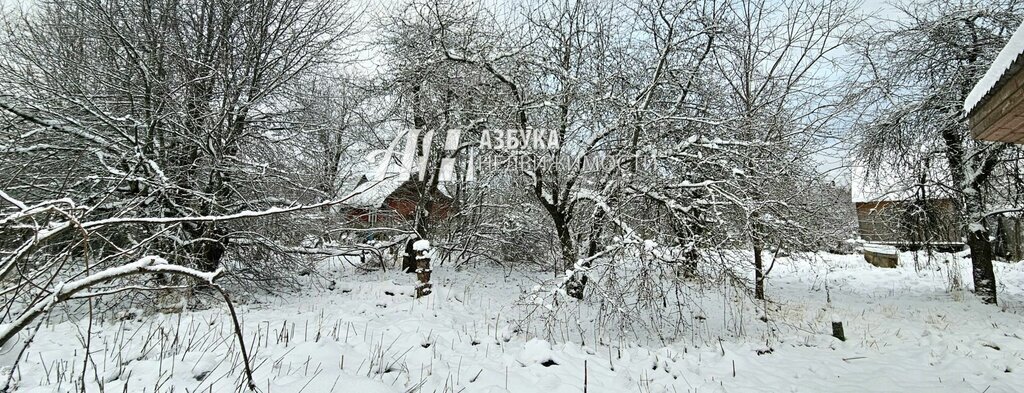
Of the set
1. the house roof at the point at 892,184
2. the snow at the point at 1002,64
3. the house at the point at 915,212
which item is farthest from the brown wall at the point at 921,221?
the snow at the point at 1002,64

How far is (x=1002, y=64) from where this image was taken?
9.79 ft

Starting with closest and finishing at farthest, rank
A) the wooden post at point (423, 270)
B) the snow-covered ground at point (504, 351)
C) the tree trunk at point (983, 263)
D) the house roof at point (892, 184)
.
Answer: the snow-covered ground at point (504, 351) < the wooden post at point (423, 270) < the tree trunk at point (983, 263) < the house roof at point (892, 184)

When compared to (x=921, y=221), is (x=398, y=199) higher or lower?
higher

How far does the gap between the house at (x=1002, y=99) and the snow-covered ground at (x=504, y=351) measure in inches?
95.4

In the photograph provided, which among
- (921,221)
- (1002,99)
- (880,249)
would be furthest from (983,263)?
(1002,99)

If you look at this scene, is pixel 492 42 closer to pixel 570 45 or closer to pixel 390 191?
pixel 570 45

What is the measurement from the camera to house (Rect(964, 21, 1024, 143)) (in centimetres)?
285

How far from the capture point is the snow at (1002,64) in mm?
2830

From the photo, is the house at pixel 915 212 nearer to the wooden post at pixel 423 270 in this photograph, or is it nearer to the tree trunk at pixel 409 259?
the wooden post at pixel 423 270

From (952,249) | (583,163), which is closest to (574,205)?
(583,163)

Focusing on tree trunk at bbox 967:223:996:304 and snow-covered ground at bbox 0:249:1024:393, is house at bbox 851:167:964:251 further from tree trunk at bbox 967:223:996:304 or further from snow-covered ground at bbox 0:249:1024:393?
snow-covered ground at bbox 0:249:1024:393

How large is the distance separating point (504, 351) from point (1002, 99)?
14.9 ft

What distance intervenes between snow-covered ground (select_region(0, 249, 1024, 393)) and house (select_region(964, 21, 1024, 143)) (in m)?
2.42

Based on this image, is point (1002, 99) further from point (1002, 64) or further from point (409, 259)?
point (409, 259)
